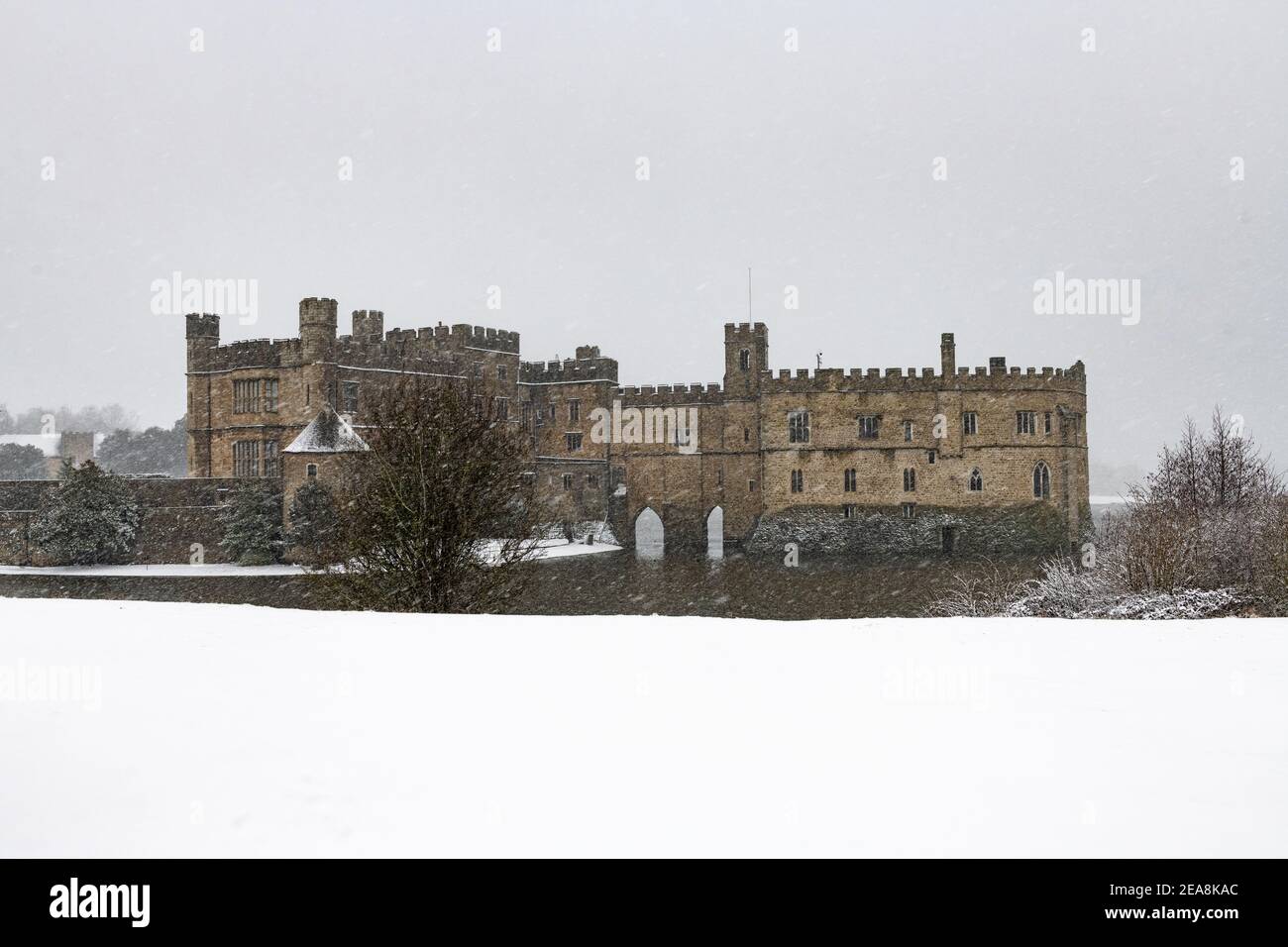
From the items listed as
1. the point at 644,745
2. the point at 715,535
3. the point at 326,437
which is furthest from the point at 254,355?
the point at 644,745

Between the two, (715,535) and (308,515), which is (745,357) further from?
(308,515)

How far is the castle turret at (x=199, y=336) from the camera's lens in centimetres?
4225

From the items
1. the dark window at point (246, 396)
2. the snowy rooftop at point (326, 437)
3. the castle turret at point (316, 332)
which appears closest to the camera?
the snowy rooftop at point (326, 437)

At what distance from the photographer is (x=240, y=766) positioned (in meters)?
5.53

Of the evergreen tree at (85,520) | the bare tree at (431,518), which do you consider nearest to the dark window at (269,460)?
the evergreen tree at (85,520)

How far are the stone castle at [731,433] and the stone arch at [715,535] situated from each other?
0.93 meters

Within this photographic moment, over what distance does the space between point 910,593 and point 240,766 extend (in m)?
28.2

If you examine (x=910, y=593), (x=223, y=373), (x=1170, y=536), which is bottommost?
(x=910, y=593)

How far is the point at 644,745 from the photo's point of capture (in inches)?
235

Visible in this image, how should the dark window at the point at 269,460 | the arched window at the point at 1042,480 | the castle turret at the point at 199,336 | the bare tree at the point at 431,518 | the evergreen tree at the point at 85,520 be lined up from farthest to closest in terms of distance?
the arched window at the point at 1042,480 < the castle turret at the point at 199,336 < the dark window at the point at 269,460 < the evergreen tree at the point at 85,520 < the bare tree at the point at 431,518

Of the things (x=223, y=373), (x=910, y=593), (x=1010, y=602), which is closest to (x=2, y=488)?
(x=223, y=373)

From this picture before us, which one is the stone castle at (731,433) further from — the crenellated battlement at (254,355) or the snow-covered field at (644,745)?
the snow-covered field at (644,745)
